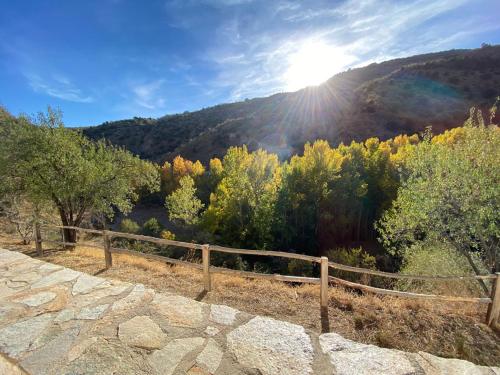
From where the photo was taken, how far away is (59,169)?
11.7 metres

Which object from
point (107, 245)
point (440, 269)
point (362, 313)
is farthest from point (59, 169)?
point (440, 269)

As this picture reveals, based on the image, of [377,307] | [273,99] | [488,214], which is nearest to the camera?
[377,307]

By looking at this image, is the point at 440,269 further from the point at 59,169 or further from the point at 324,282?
the point at 59,169

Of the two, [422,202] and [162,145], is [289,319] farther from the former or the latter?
[162,145]

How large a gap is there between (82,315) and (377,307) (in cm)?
515

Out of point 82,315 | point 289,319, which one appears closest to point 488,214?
point 289,319

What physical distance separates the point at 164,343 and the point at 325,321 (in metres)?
3.09

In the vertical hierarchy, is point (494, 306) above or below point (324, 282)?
below

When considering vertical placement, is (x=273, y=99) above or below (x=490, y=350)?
above

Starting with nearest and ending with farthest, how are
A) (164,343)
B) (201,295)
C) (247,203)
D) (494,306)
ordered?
1. (164,343)
2. (494,306)
3. (201,295)
4. (247,203)

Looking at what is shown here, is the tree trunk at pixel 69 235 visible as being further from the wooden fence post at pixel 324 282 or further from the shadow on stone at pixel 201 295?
the wooden fence post at pixel 324 282

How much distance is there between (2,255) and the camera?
22.2 ft

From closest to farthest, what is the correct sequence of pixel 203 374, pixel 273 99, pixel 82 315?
pixel 203 374
pixel 82 315
pixel 273 99

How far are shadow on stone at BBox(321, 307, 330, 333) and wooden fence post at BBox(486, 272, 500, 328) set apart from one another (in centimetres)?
288
